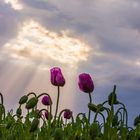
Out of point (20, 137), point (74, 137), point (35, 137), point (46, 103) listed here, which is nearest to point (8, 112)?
point (46, 103)

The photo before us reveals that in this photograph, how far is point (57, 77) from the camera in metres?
5.93

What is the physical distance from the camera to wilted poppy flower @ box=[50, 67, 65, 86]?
587cm

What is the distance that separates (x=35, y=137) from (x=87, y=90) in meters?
1.06

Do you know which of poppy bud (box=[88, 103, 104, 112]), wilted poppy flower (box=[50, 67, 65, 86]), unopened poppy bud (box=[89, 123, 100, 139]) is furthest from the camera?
wilted poppy flower (box=[50, 67, 65, 86])

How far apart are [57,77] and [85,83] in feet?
1.61

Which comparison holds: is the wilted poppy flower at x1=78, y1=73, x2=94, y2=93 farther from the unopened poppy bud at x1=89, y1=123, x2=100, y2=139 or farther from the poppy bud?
the unopened poppy bud at x1=89, y1=123, x2=100, y2=139

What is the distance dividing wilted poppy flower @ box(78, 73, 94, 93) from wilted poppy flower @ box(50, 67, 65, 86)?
268 millimetres

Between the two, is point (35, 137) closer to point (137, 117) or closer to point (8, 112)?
point (137, 117)

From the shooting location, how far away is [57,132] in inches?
181

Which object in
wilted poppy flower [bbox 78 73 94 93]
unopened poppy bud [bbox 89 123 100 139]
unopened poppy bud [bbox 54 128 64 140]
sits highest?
wilted poppy flower [bbox 78 73 94 93]

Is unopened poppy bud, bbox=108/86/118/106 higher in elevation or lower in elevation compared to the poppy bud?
higher

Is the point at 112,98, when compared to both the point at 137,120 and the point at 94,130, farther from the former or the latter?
the point at 137,120

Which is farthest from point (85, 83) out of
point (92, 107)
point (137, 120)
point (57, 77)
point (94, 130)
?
point (137, 120)

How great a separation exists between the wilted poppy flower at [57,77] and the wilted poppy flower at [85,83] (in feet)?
0.88
